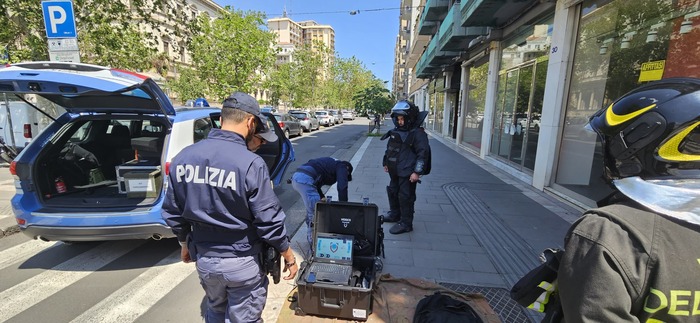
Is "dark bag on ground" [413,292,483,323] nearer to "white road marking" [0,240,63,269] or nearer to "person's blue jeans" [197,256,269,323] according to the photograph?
"person's blue jeans" [197,256,269,323]

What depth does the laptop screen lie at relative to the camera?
8.89ft

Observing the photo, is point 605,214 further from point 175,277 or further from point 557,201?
point 557,201

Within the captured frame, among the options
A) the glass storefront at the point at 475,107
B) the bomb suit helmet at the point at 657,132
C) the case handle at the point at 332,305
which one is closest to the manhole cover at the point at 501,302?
the case handle at the point at 332,305

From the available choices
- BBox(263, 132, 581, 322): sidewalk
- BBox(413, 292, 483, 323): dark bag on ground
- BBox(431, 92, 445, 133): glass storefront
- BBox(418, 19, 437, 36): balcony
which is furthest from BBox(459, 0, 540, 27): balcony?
BBox(431, 92, 445, 133): glass storefront

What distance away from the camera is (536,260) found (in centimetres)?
345

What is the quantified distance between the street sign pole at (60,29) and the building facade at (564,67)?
6516mm

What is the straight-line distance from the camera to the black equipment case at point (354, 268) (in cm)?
232

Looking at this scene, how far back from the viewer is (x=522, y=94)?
7.71m

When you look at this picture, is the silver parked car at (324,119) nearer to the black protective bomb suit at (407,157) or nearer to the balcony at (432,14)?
the balcony at (432,14)

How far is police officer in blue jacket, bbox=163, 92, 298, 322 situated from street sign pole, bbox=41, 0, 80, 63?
4.38m

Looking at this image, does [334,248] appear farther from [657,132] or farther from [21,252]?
[21,252]

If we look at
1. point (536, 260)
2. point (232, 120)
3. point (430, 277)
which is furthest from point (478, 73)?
point (232, 120)

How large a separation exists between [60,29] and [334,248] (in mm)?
5115

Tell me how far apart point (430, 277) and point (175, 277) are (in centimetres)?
263
